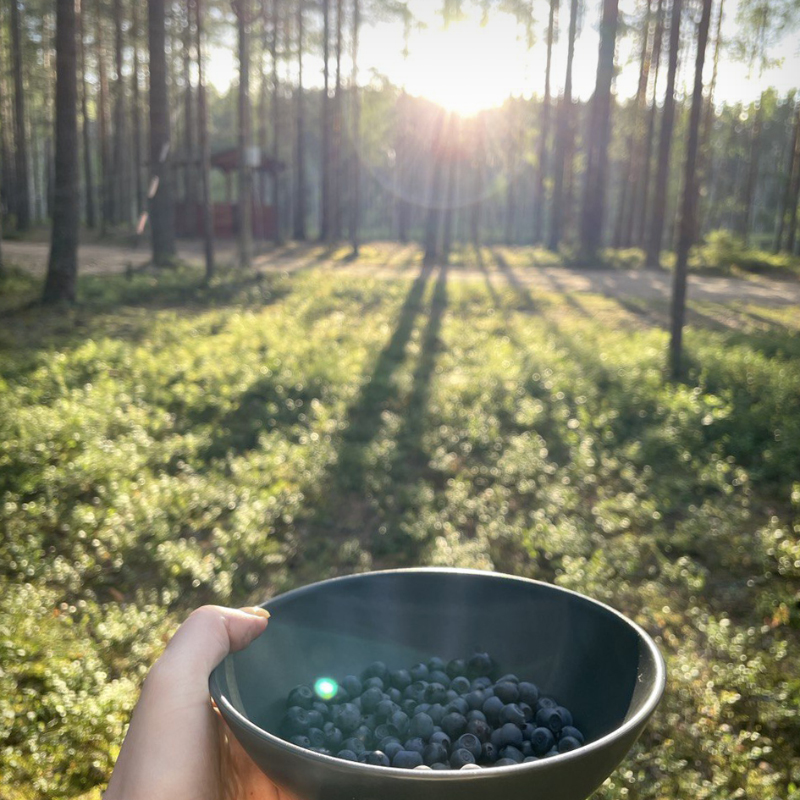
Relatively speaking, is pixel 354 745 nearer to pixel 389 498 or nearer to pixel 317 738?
pixel 317 738

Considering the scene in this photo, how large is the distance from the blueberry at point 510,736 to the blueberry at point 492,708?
0.06 m

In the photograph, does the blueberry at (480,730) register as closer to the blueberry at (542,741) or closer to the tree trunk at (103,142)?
the blueberry at (542,741)

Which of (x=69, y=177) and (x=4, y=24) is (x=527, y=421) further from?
(x=4, y=24)

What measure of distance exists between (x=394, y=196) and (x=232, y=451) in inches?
2718

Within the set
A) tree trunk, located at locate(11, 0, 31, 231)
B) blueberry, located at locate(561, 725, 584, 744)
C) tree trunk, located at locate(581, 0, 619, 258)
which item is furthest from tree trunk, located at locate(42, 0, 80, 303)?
tree trunk, located at locate(11, 0, 31, 231)

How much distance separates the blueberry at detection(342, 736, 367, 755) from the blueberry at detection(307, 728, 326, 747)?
45 mm

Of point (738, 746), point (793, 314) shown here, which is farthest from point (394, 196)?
point (738, 746)

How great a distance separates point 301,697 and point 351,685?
12 centimetres

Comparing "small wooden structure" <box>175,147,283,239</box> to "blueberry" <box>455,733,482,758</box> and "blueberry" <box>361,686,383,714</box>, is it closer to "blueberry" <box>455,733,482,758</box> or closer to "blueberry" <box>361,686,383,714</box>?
"blueberry" <box>361,686,383,714</box>

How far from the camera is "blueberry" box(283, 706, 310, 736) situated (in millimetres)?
1564

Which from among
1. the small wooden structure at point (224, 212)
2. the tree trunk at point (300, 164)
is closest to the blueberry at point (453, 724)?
the small wooden structure at point (224, 212)

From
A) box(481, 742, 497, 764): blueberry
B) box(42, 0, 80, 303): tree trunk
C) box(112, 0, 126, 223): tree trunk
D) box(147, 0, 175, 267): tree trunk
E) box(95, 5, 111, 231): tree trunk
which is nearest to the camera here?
box(481, 742, 497, 764): blueberry

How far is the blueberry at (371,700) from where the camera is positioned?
1.65 metres

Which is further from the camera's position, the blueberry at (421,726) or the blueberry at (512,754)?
the blueberry at (421,726)
